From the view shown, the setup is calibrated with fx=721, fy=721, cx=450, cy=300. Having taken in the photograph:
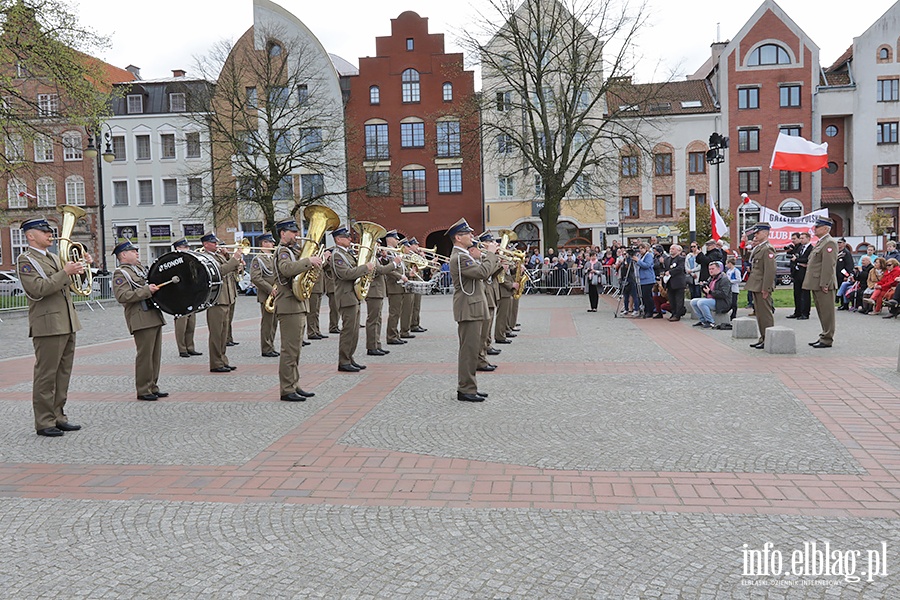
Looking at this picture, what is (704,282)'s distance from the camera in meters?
16.7

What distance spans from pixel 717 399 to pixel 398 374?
14.0 ft

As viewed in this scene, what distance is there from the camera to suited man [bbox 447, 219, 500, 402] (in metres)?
8.23

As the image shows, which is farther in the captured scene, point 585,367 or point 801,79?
point 801,79

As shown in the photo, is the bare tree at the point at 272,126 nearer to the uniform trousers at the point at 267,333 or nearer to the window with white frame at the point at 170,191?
the window with white frame at the point at 170,191

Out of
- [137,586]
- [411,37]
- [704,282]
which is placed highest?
[411,37]

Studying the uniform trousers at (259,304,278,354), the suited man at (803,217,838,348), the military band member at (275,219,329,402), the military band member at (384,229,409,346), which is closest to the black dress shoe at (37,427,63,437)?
the military band member at (275,219,329,402)

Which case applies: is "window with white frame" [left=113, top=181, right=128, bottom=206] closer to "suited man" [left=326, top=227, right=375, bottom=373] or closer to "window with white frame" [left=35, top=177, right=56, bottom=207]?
"window with white frame" [left=35, top=177, right=56, bottom=207]

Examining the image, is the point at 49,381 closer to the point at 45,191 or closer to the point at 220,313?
the point at 220,313

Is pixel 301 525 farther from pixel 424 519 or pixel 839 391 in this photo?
pixel 839 391

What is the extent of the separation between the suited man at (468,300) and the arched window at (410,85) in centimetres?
3780

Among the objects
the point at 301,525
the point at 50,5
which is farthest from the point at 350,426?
the point at 50,5

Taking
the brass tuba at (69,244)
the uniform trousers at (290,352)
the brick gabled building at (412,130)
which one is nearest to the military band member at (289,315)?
the uniform trousers at (290,352)

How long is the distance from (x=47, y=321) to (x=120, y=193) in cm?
4580

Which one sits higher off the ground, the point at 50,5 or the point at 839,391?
the point at 50,5
